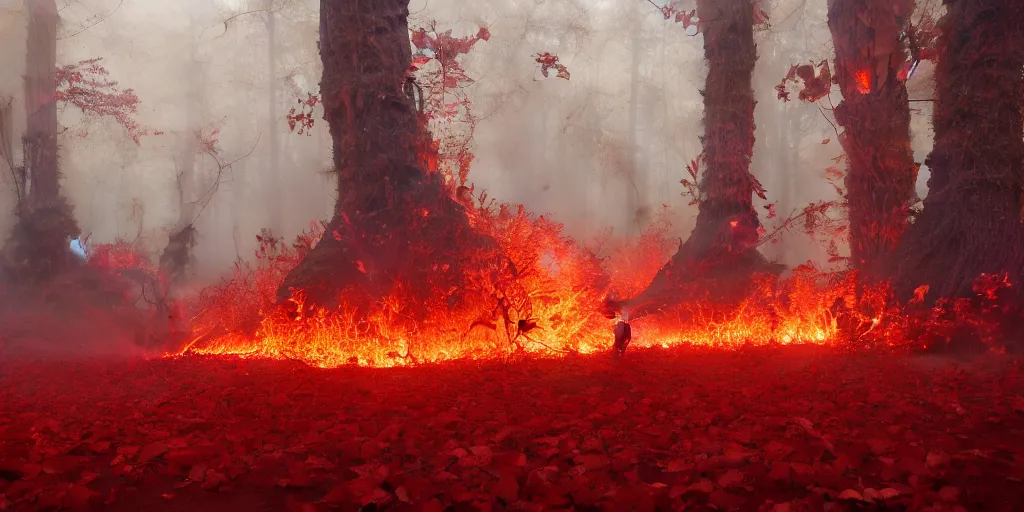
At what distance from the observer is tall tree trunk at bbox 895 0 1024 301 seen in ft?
20.3

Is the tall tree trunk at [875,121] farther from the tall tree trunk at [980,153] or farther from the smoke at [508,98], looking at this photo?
the smoke at [508,98]

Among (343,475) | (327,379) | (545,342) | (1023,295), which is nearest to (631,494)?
(343,475)

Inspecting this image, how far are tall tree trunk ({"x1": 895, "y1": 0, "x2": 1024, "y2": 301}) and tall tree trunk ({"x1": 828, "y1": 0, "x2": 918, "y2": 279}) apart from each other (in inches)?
39.4

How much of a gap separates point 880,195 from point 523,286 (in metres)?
4.99

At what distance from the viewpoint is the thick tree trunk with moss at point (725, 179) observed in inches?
373

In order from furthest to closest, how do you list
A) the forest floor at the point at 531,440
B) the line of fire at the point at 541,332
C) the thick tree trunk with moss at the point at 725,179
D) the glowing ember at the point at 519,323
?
the thick tree trunk with moss at the point at 725,179 < the glowing ember at the point at 519,323 < the line of fire at the point at 541,332 < the forest floor at the point at 531,440

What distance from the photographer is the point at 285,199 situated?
92.4 ft

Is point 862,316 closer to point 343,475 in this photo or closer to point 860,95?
point 860,95

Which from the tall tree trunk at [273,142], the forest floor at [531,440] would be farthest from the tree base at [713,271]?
the tall tree trunk at [273,142]

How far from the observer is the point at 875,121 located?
7.75 m

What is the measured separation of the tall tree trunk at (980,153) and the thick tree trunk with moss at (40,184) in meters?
16.3

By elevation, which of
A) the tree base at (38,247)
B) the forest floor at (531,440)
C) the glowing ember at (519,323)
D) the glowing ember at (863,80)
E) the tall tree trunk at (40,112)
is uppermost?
the tall tree trunk at (40,112)

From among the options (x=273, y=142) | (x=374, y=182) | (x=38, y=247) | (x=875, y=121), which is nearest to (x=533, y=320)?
(x=374, y=182)

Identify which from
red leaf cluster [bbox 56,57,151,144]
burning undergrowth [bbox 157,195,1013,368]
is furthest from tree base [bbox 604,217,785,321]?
red leaf cluster [bbox 56,57,151,144]
